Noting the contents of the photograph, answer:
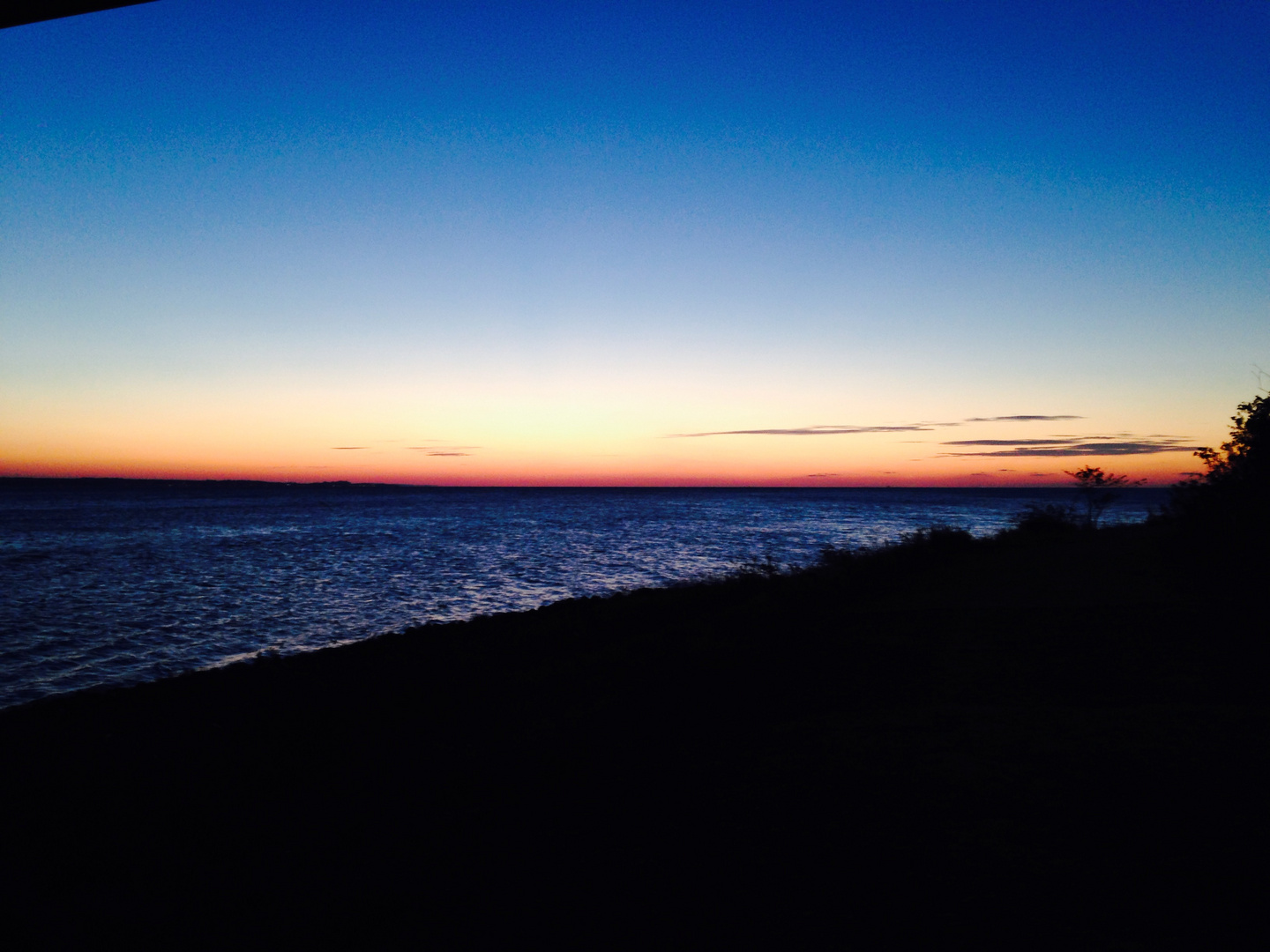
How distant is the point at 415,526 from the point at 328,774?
5329 cm

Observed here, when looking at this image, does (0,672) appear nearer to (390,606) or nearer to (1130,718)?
(390,606)

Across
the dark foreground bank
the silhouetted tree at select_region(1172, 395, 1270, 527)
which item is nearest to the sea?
the dark foreground bank

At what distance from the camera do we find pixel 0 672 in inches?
504

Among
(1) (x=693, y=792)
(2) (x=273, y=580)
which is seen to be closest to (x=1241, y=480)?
(1) (x=693, y=792)

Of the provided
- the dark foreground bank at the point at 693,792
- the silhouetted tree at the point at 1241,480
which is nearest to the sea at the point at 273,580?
the dark foreground bank at the point at 693,792

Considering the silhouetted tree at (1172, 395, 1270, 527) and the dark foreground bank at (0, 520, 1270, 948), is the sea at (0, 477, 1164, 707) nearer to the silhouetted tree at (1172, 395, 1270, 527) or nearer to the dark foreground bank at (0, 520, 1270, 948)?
the dark foreground bank at (0, 520, 1270, 948)

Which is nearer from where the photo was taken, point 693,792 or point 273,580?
point 693,792

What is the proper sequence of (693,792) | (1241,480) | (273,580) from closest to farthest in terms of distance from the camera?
1. (693,792)
2. (1241,480)
3. (273,580)

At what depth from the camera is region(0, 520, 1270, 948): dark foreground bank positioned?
12.5ft

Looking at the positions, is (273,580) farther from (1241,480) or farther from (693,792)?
(1241,480)

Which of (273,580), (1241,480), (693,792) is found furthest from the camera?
(273,580)

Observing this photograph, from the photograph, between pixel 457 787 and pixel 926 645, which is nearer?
pixel 457 787

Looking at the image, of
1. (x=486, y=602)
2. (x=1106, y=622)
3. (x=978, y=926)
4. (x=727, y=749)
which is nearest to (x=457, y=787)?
(x=727, y=749)

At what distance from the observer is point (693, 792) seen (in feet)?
17.4
